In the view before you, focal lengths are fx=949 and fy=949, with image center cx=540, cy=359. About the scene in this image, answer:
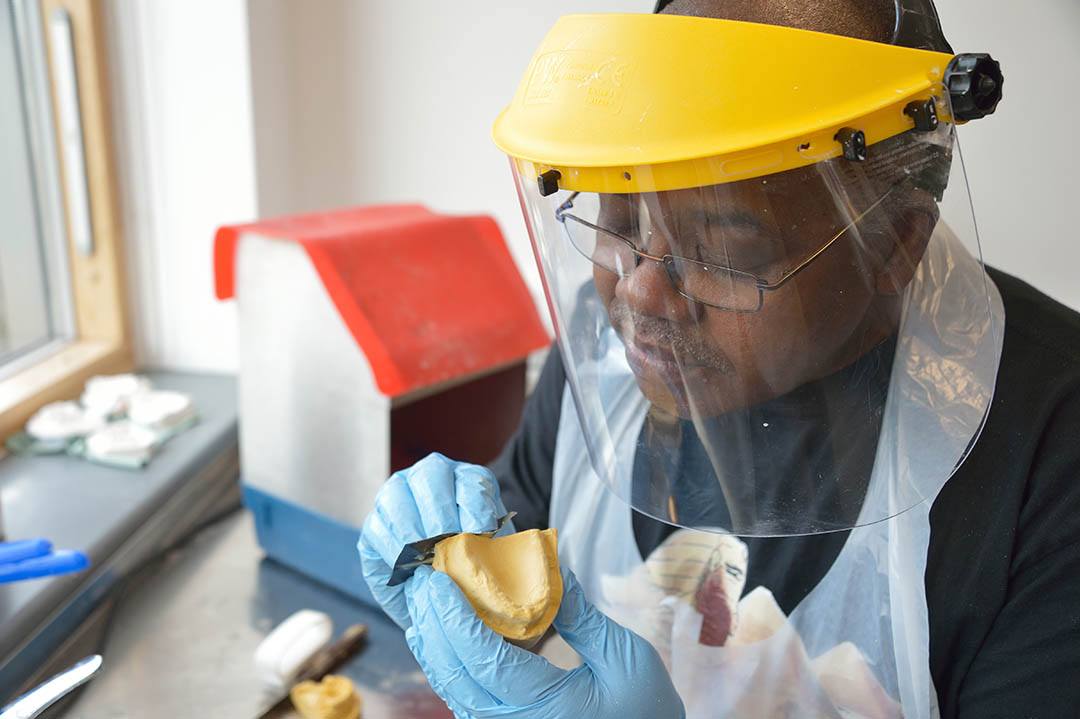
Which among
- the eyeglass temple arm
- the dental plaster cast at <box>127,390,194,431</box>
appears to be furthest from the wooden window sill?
the eyeglass temple arm

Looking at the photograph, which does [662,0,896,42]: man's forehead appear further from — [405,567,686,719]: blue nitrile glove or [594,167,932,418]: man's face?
[405,567,686,719]: blue nitrile glove

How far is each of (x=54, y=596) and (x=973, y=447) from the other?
938 millimetres

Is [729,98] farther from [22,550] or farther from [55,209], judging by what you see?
[55,209]

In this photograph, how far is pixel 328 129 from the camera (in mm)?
1679

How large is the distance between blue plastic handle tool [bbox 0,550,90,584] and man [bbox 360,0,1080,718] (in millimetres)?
273

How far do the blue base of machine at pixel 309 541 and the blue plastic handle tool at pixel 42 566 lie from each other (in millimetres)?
346

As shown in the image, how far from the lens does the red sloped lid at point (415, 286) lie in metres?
1.10

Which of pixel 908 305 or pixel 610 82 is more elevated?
pixel 610 82

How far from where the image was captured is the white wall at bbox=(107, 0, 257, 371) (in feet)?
4.83

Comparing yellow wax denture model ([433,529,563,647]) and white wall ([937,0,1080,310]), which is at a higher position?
white wall ([937,0,1080,310])

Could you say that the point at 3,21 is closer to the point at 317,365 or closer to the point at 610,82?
the point at 317,365

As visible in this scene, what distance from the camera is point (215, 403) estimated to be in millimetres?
1516

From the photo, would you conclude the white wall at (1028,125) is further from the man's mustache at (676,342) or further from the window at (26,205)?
the window at (26,205)

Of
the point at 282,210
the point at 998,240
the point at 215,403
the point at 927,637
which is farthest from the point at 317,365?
the point at 998,240
